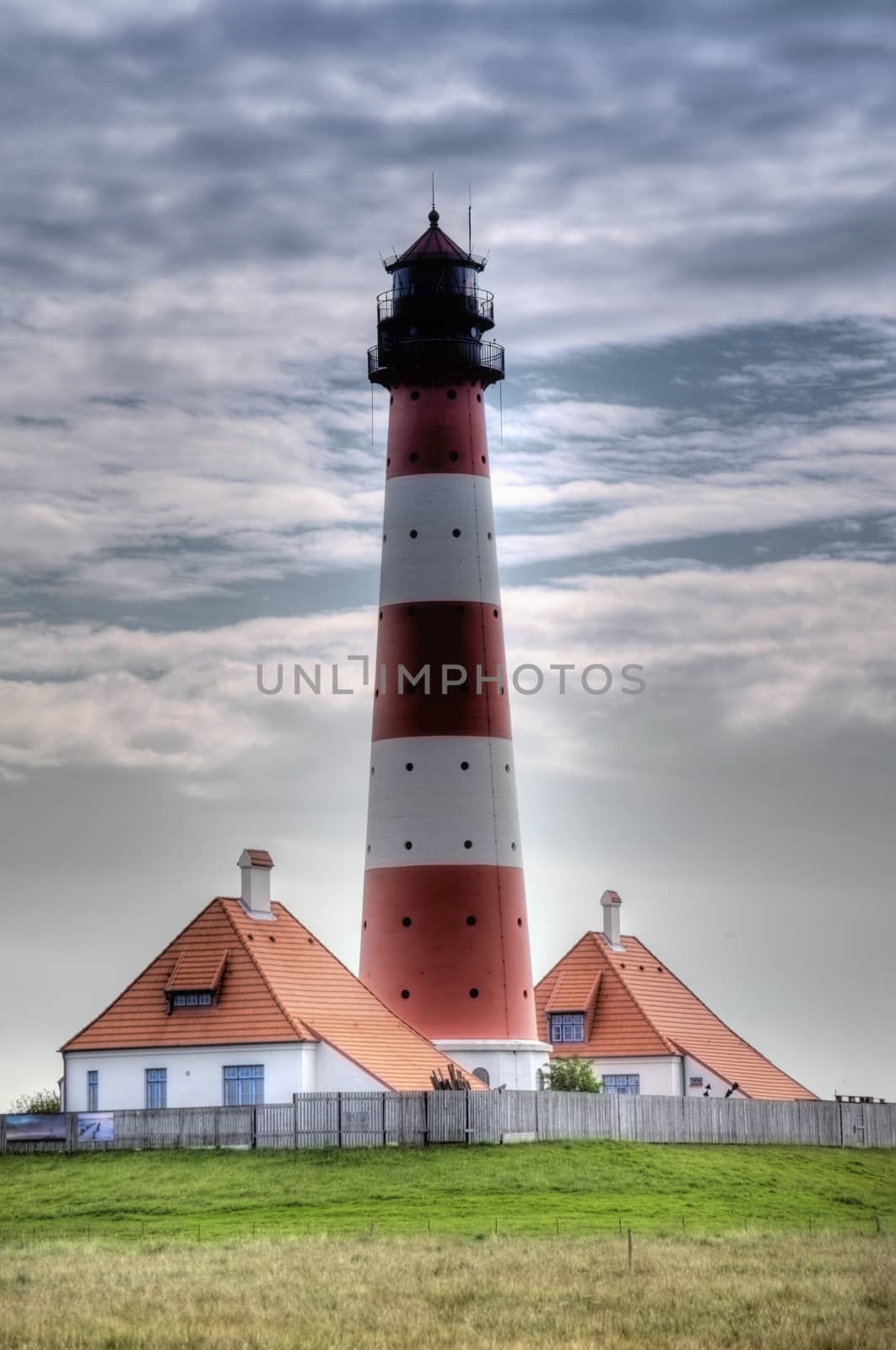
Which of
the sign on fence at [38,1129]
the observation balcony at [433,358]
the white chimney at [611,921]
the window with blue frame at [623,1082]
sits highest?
the observation balcony at [433,358]

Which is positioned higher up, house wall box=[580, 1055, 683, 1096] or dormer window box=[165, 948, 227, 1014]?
dormer window box=[165, 948, 227, 1014]

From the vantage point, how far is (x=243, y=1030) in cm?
6019

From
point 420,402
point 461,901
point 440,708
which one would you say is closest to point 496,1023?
point 461,901

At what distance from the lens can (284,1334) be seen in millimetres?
32406

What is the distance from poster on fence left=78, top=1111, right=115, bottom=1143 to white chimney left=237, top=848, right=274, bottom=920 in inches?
295

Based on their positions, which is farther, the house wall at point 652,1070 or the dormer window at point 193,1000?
the house wall at point 652,1070

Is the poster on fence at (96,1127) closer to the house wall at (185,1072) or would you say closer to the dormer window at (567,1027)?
the house wall at (185,1072)

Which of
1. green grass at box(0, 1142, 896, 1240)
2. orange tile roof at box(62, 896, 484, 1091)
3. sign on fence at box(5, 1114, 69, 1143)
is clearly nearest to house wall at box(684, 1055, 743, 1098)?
orange tile roof at box(62, 896, 484, 1091)

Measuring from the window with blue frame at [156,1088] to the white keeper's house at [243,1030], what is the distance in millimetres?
21

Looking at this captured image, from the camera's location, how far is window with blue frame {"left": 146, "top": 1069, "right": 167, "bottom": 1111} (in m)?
60.8

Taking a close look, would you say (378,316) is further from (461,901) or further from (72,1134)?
(72,1134)

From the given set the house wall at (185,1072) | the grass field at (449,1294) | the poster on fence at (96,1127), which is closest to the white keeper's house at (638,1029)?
the house wall at (185,1072)

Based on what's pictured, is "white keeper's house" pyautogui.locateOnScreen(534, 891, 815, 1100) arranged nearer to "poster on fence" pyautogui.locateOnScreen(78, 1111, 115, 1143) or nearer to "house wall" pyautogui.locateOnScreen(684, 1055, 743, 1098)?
"house wall" pyautogui.locateOnScreen(684, 1055, 743, 1098)

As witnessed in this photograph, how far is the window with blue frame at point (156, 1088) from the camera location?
6078 centimetres
